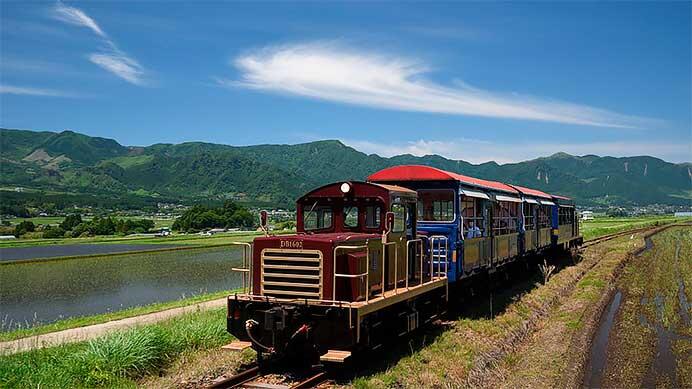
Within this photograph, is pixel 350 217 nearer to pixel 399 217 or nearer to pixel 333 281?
pixel 399 217

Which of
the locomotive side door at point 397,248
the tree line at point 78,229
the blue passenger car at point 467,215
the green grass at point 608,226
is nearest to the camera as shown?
the locomotive side door at point 397,248

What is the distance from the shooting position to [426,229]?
1521 centimetres

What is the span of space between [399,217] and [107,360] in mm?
6337

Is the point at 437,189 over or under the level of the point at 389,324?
over

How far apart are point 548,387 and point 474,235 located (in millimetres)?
6129

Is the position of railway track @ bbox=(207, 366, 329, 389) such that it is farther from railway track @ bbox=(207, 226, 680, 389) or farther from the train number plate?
the train number plate

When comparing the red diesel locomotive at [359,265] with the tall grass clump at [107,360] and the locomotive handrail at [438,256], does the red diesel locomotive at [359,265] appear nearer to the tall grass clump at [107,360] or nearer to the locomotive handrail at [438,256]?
the locomotive handrail at [438,256]

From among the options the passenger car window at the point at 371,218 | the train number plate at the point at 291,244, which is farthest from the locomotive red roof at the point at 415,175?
the train number plate at the point at 291,244

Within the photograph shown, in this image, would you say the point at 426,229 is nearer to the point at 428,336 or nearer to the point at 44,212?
the point at 428,336

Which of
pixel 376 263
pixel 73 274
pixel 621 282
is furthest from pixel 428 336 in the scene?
pixel 73 274

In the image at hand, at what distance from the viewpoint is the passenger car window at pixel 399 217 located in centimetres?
1222

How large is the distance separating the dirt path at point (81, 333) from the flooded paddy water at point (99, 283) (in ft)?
9.69

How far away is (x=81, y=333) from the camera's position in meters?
16.7

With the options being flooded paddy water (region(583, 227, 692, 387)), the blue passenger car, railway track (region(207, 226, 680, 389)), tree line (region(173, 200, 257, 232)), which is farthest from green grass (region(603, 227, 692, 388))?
tree line (region(173, 200, 257, 232))
